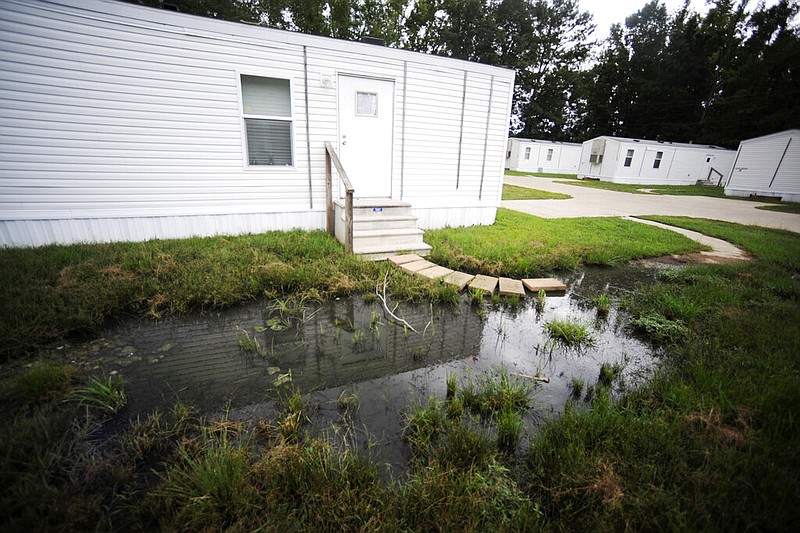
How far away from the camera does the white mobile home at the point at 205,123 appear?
13.8ft

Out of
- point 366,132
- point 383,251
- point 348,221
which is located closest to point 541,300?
point 383,251

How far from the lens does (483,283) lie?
399cm

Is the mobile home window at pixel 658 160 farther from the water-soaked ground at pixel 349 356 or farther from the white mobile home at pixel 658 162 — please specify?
the water-soaked ground at pixel 349 356

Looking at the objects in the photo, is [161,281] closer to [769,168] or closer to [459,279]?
[459,279]

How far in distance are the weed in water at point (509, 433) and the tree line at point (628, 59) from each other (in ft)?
86.4

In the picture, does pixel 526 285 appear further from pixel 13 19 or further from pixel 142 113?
pixel 13 19

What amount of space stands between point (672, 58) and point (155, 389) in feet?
162

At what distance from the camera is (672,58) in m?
34.0

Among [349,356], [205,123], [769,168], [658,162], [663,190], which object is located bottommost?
[349,356]

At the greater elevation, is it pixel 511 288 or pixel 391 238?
pixel 391 238

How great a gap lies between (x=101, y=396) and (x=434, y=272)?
10.7 feet

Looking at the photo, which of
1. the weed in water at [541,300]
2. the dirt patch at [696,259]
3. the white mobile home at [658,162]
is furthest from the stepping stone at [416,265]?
the white mobile home at [658,162]

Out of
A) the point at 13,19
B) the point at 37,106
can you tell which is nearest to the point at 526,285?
the point at 37,106

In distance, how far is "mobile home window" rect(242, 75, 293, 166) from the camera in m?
5.14
